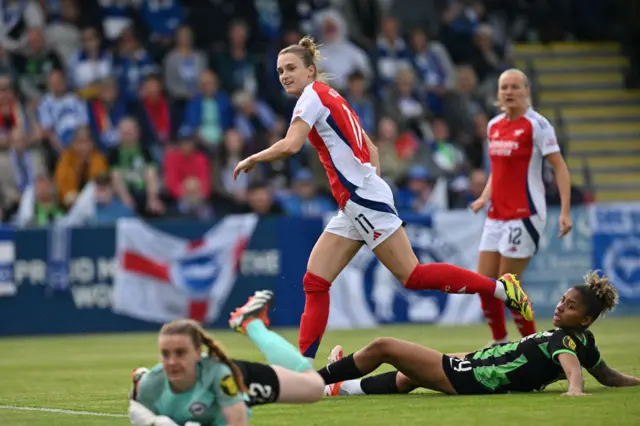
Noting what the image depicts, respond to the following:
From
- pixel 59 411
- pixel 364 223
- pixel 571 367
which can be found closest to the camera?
pixel 571 367

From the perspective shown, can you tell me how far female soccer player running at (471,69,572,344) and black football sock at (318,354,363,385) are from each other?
7.89ft

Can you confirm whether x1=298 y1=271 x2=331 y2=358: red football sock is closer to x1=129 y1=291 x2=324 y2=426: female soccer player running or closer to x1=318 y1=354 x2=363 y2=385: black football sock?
x1=318 y1=354 x2=363 y2=385: black football sock

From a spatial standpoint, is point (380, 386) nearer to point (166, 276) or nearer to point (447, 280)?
point (447, 280)

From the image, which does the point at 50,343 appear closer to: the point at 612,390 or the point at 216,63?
the point at 216,63

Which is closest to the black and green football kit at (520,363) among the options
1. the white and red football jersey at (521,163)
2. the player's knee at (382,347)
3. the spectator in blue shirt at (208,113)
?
the player's knee at (382,347)

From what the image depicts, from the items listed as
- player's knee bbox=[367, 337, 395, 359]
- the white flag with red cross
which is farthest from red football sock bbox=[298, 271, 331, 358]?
the white flag with red cross

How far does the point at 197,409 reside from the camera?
21.7ft

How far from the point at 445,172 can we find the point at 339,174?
11.0m

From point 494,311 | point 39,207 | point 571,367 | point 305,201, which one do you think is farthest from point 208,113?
point 571,367

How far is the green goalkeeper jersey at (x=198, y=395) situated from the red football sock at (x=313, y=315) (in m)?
2.44

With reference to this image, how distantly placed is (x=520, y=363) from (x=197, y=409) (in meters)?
2.77

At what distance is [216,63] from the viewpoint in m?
20.8

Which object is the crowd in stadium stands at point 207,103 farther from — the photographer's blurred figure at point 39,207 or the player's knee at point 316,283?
the player's knee at point 316,283

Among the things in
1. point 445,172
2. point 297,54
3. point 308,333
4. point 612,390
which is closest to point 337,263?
point 308,333
